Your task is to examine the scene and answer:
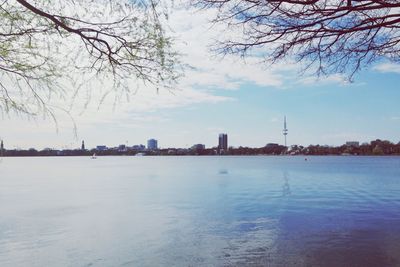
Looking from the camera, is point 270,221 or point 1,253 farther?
point 270,221

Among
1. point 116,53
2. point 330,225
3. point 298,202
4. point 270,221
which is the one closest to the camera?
point 116,53

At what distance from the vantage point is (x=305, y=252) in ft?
51.0

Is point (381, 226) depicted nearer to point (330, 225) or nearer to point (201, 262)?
point (330, 225)

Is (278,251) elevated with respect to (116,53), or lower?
lower

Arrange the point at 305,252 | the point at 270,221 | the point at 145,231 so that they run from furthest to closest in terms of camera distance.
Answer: the point at 270,221 < the point at 145,231 < the point at 305,252

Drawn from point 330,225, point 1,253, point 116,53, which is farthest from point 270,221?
point 116,53

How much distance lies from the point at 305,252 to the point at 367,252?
7.98ft

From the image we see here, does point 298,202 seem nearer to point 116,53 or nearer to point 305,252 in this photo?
point 305,252

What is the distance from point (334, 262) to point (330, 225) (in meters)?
8.22

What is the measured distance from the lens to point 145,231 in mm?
20766

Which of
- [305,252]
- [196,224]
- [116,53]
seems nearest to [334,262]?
[305,252]

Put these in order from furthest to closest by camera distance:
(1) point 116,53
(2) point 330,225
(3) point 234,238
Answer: (2) point 330,225, (3) point 234,238, (1) point 116,53

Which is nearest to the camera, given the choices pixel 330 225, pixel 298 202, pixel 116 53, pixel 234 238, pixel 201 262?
pixel 116 53

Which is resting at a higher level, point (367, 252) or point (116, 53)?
point (116, 53)
